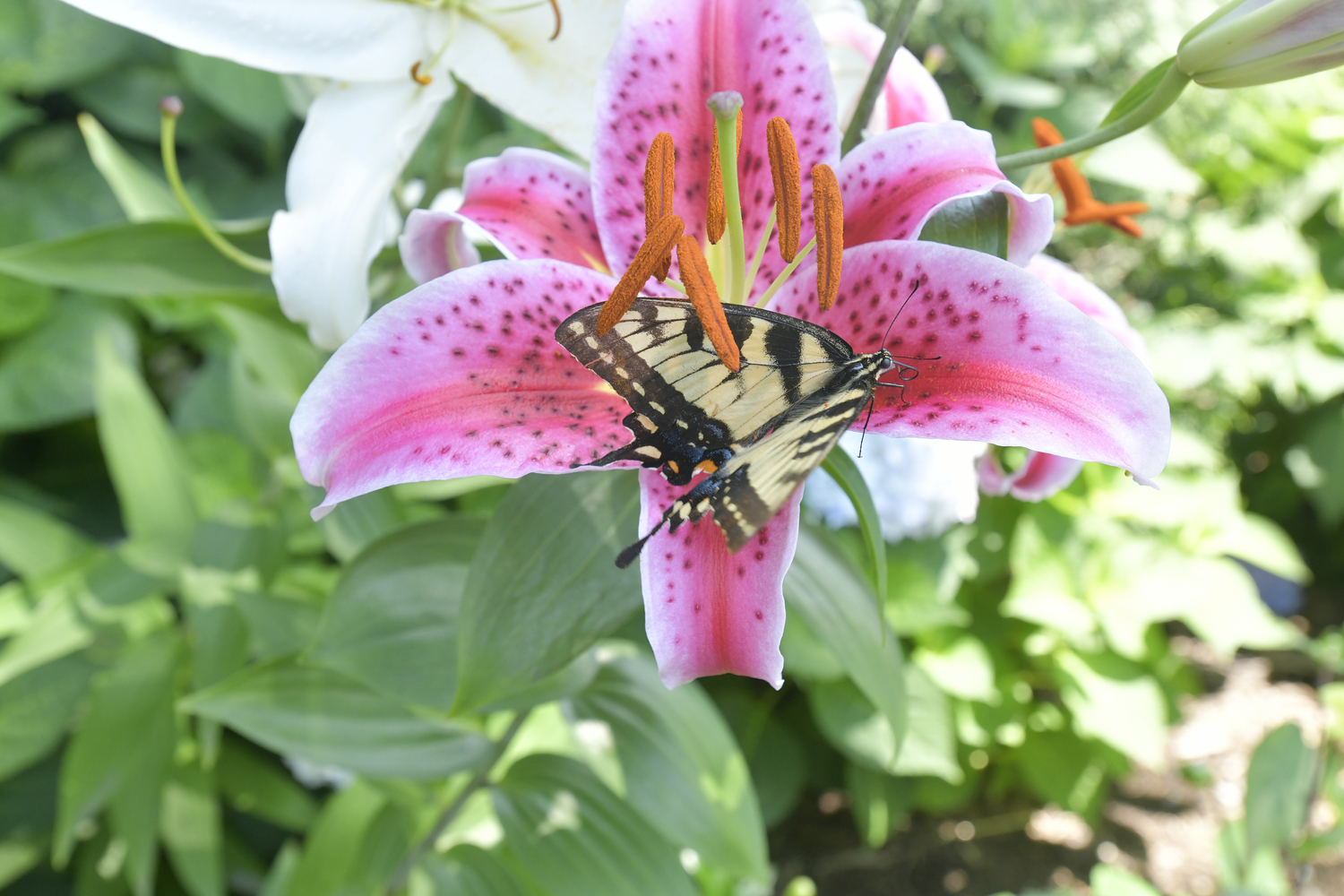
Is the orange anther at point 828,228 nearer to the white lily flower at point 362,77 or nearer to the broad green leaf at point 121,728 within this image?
the white lily flower at point 362,77

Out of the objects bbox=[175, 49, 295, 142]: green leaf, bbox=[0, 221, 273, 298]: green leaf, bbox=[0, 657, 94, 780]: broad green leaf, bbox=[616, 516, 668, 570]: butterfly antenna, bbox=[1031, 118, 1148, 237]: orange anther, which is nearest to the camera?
bbox=[616, 516, 668, 570]: butterfly antenna

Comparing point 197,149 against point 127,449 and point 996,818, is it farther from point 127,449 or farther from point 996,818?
point 996,818

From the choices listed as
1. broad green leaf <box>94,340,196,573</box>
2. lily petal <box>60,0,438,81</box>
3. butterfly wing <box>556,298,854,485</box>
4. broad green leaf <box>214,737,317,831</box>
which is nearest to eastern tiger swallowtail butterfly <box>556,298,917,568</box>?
butterfly wing <box>556,298,854,485</box>

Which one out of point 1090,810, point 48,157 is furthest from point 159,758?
point 1090,810

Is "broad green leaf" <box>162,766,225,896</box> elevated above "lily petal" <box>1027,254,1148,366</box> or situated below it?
below

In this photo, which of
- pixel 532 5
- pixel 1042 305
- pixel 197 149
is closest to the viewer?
pixel 1042 305

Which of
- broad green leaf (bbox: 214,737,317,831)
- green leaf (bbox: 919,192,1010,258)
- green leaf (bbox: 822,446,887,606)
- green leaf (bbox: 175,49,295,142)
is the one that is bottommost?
broad green leaf (bbox: 214,737,317,831)

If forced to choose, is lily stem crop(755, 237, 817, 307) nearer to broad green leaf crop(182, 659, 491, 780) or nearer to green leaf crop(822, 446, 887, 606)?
green leaf crop(822, 446, 887, 606)
